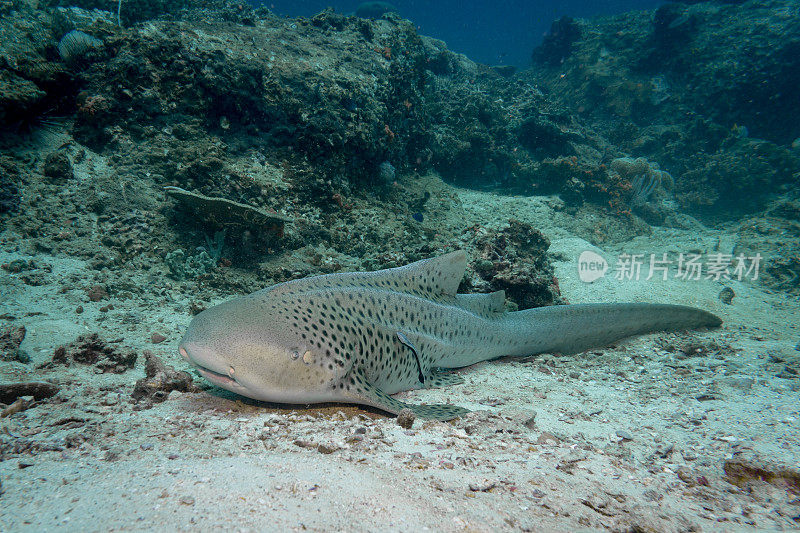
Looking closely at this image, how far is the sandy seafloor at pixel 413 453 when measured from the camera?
60.8 inches

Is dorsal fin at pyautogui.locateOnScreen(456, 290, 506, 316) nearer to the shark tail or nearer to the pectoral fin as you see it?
the shark tail

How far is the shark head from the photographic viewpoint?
103 inches

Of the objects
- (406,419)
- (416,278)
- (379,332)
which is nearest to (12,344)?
(379,332)

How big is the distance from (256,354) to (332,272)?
3773 millimetres

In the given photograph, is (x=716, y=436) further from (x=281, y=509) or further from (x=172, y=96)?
(x=172, y=96)

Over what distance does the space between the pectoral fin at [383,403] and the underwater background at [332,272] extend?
9 cm

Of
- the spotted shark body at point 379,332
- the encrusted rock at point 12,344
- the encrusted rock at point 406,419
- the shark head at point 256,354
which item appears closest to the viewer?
the shark head at point 256,354

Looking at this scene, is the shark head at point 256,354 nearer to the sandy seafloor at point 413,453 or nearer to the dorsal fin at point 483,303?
the sandy seafloor at point 413,453

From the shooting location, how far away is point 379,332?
3.70 m

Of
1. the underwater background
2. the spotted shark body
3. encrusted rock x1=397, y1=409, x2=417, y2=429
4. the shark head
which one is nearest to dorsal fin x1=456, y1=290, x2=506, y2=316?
the spotted shark body

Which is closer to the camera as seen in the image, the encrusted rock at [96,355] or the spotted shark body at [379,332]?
the spotted shark body at [379,332]

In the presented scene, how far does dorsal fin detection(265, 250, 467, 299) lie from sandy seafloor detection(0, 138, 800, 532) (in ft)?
3.91

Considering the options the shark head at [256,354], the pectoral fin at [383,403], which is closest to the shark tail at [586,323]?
the pectoral fin at [383,403]

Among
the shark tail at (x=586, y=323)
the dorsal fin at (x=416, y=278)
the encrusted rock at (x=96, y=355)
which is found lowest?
the encrusted rock at (x=96, y=355)
